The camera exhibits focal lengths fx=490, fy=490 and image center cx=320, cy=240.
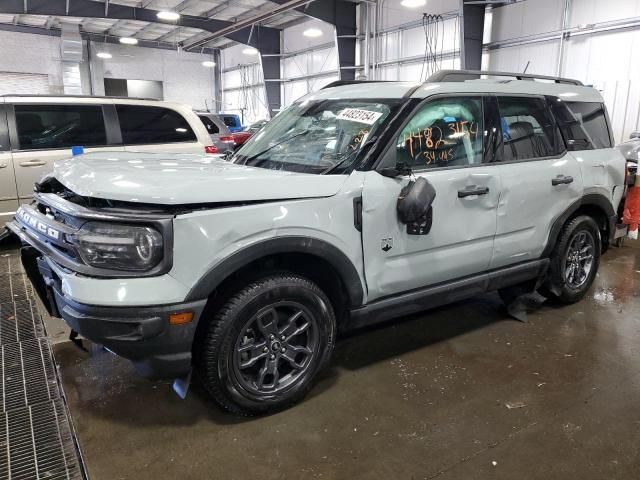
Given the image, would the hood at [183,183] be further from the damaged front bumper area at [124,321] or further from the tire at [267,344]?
the tire at [267,344]

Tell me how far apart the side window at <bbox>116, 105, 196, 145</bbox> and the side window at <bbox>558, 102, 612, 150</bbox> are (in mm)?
4519

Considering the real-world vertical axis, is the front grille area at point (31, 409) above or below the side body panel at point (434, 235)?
below

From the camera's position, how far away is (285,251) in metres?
2.45

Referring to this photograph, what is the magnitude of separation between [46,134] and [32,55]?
18752 mm

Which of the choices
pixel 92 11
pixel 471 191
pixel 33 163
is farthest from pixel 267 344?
pixel 92 11

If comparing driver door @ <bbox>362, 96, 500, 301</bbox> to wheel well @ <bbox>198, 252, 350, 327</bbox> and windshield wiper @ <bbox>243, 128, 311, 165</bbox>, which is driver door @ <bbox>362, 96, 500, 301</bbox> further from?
windshield wiper @ <bbox>243, 128, 311, 165</bbox>

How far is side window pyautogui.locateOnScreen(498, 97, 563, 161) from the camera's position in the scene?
3455 millimetres

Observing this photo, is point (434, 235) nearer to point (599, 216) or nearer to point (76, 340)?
point (599, 216)

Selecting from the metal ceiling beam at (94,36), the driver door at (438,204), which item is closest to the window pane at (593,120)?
the driver door at (438,204)

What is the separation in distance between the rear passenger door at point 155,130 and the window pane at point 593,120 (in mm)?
4412

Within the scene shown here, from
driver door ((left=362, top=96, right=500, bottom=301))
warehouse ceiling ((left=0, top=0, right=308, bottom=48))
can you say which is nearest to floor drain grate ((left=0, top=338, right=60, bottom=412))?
driver door ((left=362, top=96, right=500, bottom=301))

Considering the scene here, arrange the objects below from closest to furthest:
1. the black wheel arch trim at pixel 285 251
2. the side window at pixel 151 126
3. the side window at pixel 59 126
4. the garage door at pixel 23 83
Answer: the black wheel arch trim at pixel 285 251 < the side window at pixel 59 126 < the side window at pixel 151 126 < the garage door at pixel 23 83

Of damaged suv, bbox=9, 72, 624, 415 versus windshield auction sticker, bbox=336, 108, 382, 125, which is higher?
windshield auction sticker, bbox=336, 108, 382, 125

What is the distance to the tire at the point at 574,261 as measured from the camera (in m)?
3.91
